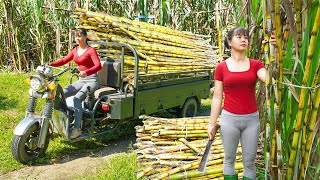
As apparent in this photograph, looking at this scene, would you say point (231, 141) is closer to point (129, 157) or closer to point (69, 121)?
point (129, 157)

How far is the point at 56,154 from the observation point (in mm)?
5203

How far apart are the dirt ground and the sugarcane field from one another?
0.04 ft

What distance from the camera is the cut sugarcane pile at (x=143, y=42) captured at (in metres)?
6.15

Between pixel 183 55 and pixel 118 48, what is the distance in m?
1.55

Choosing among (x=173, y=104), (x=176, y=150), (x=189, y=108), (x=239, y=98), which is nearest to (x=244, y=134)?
(x=239, y=98)

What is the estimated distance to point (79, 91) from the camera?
5301mm

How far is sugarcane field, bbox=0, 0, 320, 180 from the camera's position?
97.7 inches

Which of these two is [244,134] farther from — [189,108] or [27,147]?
[189,108]

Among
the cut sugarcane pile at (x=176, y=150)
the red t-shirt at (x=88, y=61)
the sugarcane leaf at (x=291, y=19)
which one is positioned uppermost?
the sugarcane leaf at (x=291, y=19)

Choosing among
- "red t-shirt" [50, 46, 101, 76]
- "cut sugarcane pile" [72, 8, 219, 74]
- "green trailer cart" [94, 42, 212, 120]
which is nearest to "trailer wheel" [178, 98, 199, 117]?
"green trailer cart" [94, 42, 212, 120]

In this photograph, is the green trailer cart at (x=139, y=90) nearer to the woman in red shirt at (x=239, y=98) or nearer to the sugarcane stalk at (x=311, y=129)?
the woman in red shirt at (x=239, y=98)

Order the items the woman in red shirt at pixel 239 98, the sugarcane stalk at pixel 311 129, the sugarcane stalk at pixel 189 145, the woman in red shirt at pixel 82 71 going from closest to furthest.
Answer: the sugarcane stalk at pixel 311 129, the woman in red shirt at pixel 239 98, the sugarcane stalk at pixel 189 145, the woman in red shirt at pixel 82 71

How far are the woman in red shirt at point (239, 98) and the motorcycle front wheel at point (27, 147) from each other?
2669mm

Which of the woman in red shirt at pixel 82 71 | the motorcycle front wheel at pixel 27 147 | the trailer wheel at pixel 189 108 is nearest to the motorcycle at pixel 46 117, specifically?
the motorcycle front wheel at pixel 27 147
